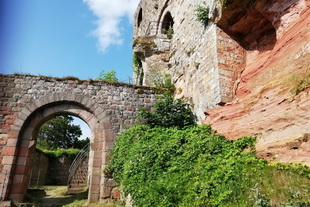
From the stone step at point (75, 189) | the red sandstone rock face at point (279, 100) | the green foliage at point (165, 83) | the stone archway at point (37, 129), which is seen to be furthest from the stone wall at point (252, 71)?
the stone step at point (75, 189)

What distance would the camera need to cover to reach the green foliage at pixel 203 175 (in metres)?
2.91

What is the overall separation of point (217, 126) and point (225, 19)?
2.90m

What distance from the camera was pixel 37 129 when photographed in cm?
780

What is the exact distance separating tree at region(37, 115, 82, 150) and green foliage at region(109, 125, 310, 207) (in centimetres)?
2943

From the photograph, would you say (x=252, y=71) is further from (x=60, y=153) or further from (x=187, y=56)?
(x=60, y=153)

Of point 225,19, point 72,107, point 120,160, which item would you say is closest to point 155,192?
point 120,160

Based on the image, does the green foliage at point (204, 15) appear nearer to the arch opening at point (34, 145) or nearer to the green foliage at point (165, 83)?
the green foliage at point (165, 83)

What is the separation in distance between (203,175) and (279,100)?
1.97 meters

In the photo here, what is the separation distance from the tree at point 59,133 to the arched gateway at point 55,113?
25.2 m

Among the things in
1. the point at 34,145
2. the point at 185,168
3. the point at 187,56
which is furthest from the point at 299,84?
the point at 34,145

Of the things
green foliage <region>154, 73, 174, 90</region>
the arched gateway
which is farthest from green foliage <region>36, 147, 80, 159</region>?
green foliage <region>154, 73, 174, 90</region>

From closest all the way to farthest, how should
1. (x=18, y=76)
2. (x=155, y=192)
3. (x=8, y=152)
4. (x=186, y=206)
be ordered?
(x=186, y=206) < (x=155, y=192) < (x=8, y=152) < (x=18, y=76)

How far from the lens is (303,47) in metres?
4.08

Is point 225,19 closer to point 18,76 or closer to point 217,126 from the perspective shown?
point 217,126
